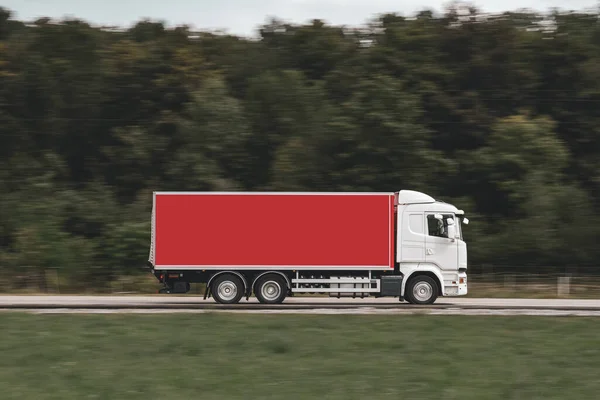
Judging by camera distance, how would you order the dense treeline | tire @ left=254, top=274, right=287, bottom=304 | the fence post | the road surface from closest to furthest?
1. the road surface
2. tire @ left=254, top=274, right=287, bottom=304
3. the fence post
4. the dense treeline

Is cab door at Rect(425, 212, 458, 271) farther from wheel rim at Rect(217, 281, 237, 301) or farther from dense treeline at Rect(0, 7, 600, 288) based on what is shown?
dense treeline at Rect(0, 7, 600, 288)

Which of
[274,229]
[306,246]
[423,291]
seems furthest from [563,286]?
[274,229]

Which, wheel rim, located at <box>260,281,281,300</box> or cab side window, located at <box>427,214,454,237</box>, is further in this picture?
cab side window, located at <box>427,214,454,237</box>

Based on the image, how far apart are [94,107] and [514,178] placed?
84.6ft

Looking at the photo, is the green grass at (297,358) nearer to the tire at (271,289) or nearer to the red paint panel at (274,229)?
the tire at (271,289)

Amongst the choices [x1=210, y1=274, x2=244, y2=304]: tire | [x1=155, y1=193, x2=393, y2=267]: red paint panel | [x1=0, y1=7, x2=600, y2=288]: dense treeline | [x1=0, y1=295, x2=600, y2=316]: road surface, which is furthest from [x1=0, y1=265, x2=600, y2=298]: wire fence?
[x1=210, y1=274, x2=244, y2=304]: tire

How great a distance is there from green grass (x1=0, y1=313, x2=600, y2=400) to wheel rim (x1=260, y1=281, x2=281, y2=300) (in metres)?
5.48

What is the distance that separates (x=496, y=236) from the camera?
44719 millimetres

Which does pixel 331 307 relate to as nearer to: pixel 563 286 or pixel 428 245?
pixel 428 245

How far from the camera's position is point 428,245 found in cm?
2717

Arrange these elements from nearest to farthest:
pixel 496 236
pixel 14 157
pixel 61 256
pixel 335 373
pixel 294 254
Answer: pixel 335 373 → pixel 294 254 → pixel 61 256 → pixel 496 236 → pixel 14 157

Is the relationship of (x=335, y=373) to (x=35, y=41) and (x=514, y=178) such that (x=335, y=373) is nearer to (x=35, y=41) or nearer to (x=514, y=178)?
(x=514, y=178)

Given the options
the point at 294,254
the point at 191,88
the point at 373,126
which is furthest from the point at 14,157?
the point at 294,254

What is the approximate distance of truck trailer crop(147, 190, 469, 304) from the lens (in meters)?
27.1
